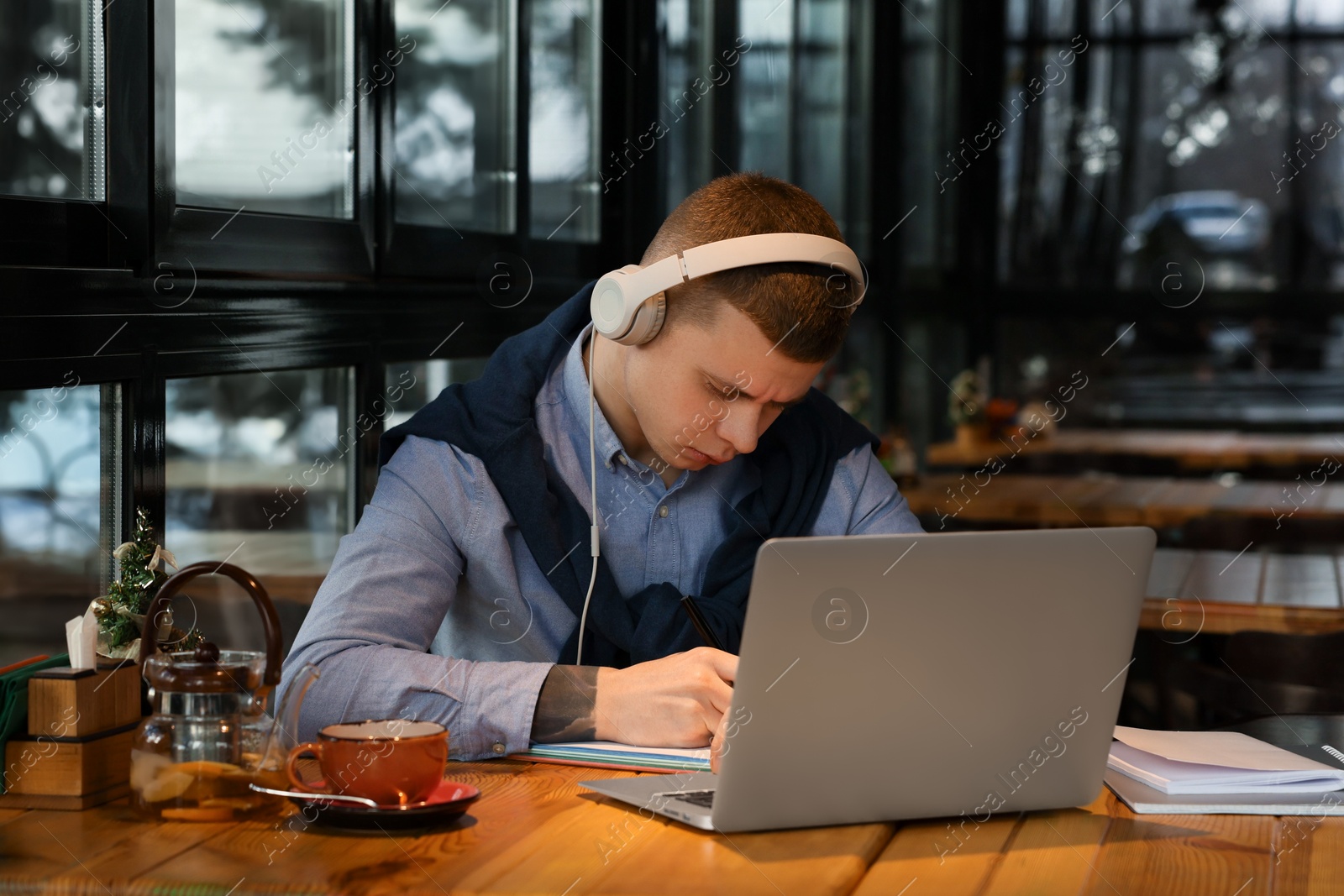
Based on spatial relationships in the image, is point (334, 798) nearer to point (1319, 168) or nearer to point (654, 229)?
point (654, 229)

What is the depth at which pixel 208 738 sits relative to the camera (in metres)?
1.24

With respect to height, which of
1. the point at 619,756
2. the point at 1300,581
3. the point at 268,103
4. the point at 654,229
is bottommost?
the point at 1300,581

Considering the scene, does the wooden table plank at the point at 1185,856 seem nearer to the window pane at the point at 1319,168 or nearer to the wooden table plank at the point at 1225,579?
the wooden table plank at the point at 1225,579

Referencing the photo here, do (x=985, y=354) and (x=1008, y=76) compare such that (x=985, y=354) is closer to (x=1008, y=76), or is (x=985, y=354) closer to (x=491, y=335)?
(x=1008, y=76)

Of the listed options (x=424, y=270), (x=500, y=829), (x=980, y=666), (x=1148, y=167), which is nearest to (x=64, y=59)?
(x=424, y=270)

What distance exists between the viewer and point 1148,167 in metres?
5.76

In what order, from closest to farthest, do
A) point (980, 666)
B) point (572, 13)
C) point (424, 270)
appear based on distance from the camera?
point (980, 666) < point (424, 270) < point (572, 13)

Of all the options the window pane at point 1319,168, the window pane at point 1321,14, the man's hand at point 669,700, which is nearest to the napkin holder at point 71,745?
the man's hand at point 669,700

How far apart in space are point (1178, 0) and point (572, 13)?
143 inches

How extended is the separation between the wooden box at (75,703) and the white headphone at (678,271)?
64 centimetres

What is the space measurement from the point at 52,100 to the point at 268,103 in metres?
0.49

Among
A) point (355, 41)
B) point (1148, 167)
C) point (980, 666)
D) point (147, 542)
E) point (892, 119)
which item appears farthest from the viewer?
point (1148, 167)

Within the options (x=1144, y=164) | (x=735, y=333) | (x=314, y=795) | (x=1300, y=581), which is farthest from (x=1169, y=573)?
(x=1144, y=164)

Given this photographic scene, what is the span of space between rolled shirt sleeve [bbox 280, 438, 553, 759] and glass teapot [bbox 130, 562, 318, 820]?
0.36 ft
